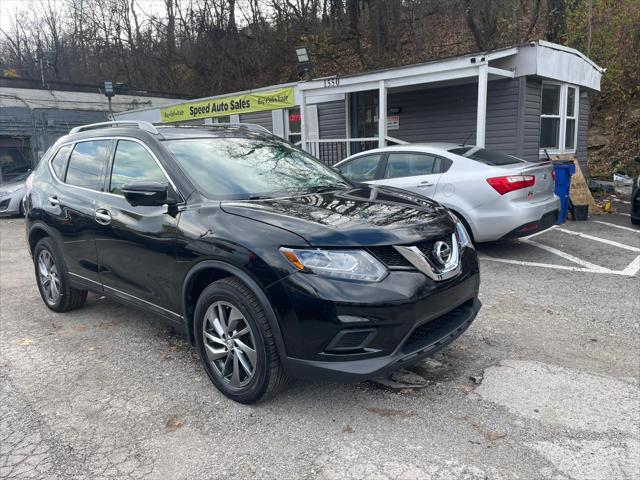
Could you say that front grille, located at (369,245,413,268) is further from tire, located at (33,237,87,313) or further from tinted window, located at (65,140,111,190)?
tire, located at (33,237,87,313)

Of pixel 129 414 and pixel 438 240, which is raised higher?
pixel 438 240

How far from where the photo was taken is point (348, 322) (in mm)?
2674

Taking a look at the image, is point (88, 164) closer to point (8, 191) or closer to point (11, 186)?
point (8, 191)

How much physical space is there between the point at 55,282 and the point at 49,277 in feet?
0.47

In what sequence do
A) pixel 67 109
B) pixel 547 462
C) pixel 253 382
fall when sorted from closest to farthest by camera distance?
pixel 547 462, pixel 253 382, pixel 67 109

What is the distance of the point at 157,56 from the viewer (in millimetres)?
31000

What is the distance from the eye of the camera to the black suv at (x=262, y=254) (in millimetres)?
2727

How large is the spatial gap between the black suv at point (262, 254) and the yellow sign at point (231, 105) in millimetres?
8470

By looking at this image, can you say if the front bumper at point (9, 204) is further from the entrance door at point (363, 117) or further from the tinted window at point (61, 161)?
the tinted window at point (61, 161)

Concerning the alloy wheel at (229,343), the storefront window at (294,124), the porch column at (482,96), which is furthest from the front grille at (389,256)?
→ the storefront window at (294,124)

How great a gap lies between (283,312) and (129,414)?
1.25m

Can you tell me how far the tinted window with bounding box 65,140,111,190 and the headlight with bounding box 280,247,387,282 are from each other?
2.30 m

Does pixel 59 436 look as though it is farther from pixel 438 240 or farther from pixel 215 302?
pixel 438 240

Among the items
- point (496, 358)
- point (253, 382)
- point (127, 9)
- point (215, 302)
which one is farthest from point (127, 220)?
point (127, 9)
